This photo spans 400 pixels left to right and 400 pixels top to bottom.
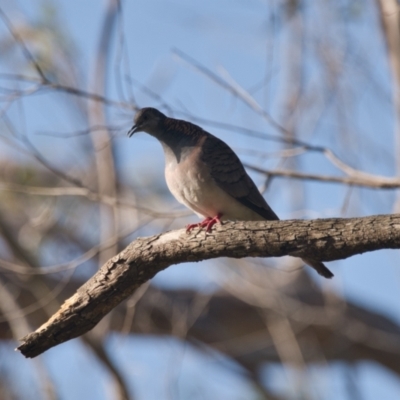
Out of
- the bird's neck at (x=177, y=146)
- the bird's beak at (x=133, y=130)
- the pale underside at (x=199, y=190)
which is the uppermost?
the bird's beak at (x=133, y=130)

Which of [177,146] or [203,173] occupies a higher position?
[177,146]

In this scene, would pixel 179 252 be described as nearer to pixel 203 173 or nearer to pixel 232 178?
pixel 203 173

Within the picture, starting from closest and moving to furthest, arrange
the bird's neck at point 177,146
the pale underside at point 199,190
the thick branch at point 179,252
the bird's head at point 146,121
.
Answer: the thick branch at point 179,252, the pale underside at point 199,190, the bird's neck at point 177,146, the bird's head at point 146,121

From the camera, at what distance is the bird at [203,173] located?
16.8 ft

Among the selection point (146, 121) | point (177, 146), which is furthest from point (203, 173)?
point (146, 121)

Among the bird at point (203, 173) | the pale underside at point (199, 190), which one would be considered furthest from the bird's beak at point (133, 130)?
the pale underside at point (199, 190)

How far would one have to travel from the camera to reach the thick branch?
3.63 meters

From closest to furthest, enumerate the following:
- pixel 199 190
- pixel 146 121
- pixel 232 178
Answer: pixel 199 190, pixel 232 178, pixel 146 121

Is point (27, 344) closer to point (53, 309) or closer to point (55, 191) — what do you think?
point (55, 191)

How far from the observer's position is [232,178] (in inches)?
207

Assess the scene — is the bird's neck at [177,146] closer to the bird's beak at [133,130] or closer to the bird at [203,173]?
the bird at [203,173]

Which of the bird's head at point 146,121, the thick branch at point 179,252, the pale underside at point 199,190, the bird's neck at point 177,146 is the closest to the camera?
the thick branch at point 179,252

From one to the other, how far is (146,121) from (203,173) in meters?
0.67

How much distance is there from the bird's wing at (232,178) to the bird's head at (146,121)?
0.41 m
